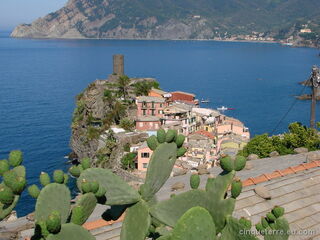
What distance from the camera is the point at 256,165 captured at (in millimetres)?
10328

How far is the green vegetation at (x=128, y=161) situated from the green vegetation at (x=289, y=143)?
10494mm

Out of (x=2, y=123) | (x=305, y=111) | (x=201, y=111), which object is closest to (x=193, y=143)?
(x=201, y=111)

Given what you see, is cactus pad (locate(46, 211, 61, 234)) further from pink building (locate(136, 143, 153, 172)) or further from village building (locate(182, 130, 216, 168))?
village building (locate(182, 130, 216, 168))

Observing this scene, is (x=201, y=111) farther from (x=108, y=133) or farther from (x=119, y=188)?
(x=119, y=188)

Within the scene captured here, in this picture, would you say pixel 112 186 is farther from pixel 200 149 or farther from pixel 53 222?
pixel 200 149

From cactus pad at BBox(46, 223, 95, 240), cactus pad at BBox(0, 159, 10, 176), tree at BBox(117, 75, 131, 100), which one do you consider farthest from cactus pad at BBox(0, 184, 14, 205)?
tree at BBox(117, 75, 131, 100)

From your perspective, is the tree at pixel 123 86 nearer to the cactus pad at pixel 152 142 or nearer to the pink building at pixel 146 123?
the pink building at pixel 146 123

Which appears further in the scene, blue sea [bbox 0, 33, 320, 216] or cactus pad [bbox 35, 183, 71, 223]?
blue sea [bbox 0, 33, 320, 216]

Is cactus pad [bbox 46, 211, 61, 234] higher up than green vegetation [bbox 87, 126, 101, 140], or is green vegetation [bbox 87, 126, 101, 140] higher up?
cactus pad [bbox 46, 211, 61, 234]

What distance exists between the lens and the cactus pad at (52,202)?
3.25 meters

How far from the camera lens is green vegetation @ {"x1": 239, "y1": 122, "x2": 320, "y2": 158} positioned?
20.5 metres

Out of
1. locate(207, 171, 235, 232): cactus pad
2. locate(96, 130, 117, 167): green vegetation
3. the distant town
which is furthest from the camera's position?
locate(96, 130, 117, 167): green vegetation

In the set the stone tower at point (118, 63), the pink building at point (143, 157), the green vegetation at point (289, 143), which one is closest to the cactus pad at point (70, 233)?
the green vegetation at point (289, 143)

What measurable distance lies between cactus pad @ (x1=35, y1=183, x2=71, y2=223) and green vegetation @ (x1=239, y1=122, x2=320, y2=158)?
17.8 m
